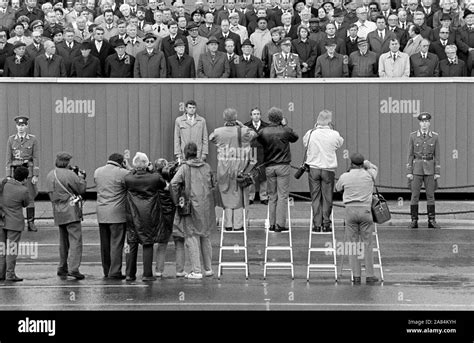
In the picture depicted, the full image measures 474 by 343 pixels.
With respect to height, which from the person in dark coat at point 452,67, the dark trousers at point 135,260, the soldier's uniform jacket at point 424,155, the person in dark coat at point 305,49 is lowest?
the dark trousers at point 135,260

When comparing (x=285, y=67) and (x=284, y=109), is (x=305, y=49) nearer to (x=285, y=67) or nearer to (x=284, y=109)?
(x=285, y=67)

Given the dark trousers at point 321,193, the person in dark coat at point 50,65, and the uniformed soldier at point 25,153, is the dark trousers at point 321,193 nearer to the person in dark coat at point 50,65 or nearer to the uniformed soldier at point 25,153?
the uniformed soldier at point 25,153

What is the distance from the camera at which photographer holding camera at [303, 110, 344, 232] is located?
24.9 metres

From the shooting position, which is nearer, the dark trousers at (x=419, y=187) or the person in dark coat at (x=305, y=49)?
the dark trousers at (x=419, y=187)

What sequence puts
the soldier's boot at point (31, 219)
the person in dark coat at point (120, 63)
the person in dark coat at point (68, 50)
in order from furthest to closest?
the person in dark coat at point (68, 50) → the person in dark coat at point (120, 63) → the soldier's boot at point (31, 219)

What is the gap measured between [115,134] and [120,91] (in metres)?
1.04

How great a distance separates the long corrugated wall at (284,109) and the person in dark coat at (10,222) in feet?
29.5

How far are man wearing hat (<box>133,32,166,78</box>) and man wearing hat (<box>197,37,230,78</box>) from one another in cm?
90

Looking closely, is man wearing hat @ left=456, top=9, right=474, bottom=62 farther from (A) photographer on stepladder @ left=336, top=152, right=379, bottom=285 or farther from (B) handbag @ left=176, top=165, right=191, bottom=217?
(B) handbag @ left=176, top=165, right=191, bottom=217

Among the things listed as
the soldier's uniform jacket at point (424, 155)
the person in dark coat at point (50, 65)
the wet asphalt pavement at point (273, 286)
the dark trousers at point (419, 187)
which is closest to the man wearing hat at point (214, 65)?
the person in dark coat at point (50, 65)

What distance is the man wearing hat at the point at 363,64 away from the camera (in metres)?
29.9

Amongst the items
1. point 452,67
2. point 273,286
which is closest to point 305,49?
point 452,67

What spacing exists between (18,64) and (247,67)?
5.41 metres
